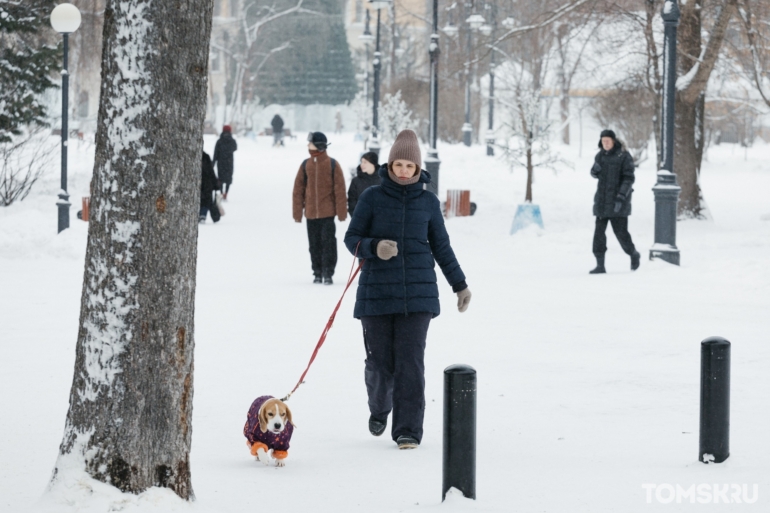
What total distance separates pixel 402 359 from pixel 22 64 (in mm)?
18245

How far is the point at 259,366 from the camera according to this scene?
805cm

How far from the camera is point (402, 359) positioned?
5832mm

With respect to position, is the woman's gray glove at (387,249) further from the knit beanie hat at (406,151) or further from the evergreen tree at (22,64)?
the evergreen tree at (22,64)

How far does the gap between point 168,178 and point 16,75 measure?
19.0m

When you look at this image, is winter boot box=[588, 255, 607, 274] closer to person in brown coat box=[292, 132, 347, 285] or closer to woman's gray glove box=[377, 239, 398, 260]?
person in brown coat box=[292, 132, 347, 285]

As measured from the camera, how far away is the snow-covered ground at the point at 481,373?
505cm

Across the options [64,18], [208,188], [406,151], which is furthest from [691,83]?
[406,151]

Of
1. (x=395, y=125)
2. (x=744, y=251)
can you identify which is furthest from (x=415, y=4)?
(x=744, y=251)

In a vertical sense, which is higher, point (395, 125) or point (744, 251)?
point (395, 125)

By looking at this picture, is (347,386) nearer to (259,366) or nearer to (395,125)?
(259,366)

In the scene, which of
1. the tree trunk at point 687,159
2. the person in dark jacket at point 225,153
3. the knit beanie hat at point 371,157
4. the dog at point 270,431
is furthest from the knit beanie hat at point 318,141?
the person in dark jacket at point 225,153

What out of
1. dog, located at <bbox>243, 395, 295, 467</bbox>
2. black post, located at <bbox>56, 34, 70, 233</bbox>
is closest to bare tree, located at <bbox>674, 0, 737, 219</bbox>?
black post, located at <bbox>56, 34, 70, 233</bbox>

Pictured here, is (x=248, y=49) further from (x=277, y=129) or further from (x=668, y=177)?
(x=668, y=177)

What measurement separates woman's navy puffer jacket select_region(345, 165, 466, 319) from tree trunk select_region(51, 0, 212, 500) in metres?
1.64
